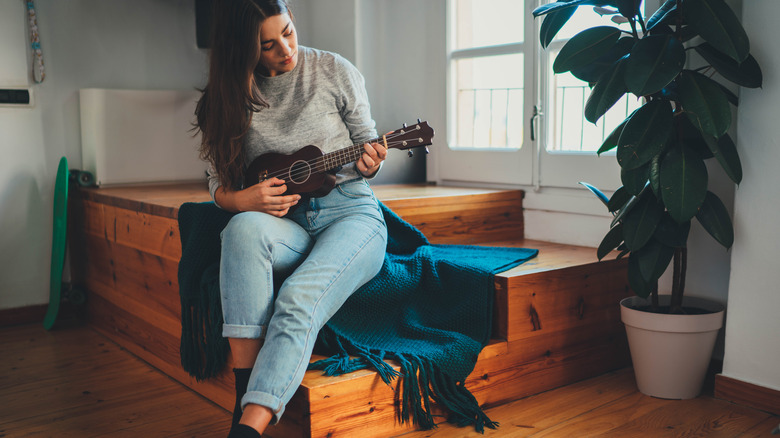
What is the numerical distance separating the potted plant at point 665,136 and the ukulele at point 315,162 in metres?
0.45

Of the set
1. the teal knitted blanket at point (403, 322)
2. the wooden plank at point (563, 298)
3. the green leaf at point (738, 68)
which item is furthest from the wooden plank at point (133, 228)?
the green leaf at point (738, 68)

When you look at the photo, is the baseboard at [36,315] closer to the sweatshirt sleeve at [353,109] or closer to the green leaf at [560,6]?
the sweatshirt sleeve at [353,109]

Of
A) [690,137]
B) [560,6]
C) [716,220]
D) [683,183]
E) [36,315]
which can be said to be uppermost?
[560,6]

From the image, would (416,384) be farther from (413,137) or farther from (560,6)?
(560,6)

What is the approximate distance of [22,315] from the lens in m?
2.84

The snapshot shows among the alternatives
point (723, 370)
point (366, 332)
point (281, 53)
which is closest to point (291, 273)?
point (366, 332)

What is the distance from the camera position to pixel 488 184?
9.12ft

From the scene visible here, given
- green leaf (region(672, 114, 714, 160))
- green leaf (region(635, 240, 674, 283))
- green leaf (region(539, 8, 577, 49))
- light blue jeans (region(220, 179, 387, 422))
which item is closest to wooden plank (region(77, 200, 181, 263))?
light blue jeans (region(220, 179, 387, 422))

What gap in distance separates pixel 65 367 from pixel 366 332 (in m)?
1.13

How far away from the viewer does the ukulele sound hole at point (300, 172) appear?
66.1 inches

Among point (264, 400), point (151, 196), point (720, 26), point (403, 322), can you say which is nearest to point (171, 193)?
point (151, 196)

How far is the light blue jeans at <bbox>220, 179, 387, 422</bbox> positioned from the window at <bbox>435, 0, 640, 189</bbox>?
3.22ft

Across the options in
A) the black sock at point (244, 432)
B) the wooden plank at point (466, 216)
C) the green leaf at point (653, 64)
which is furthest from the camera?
the wooden plank at point (466, 216)

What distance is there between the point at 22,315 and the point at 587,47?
2.41 m
